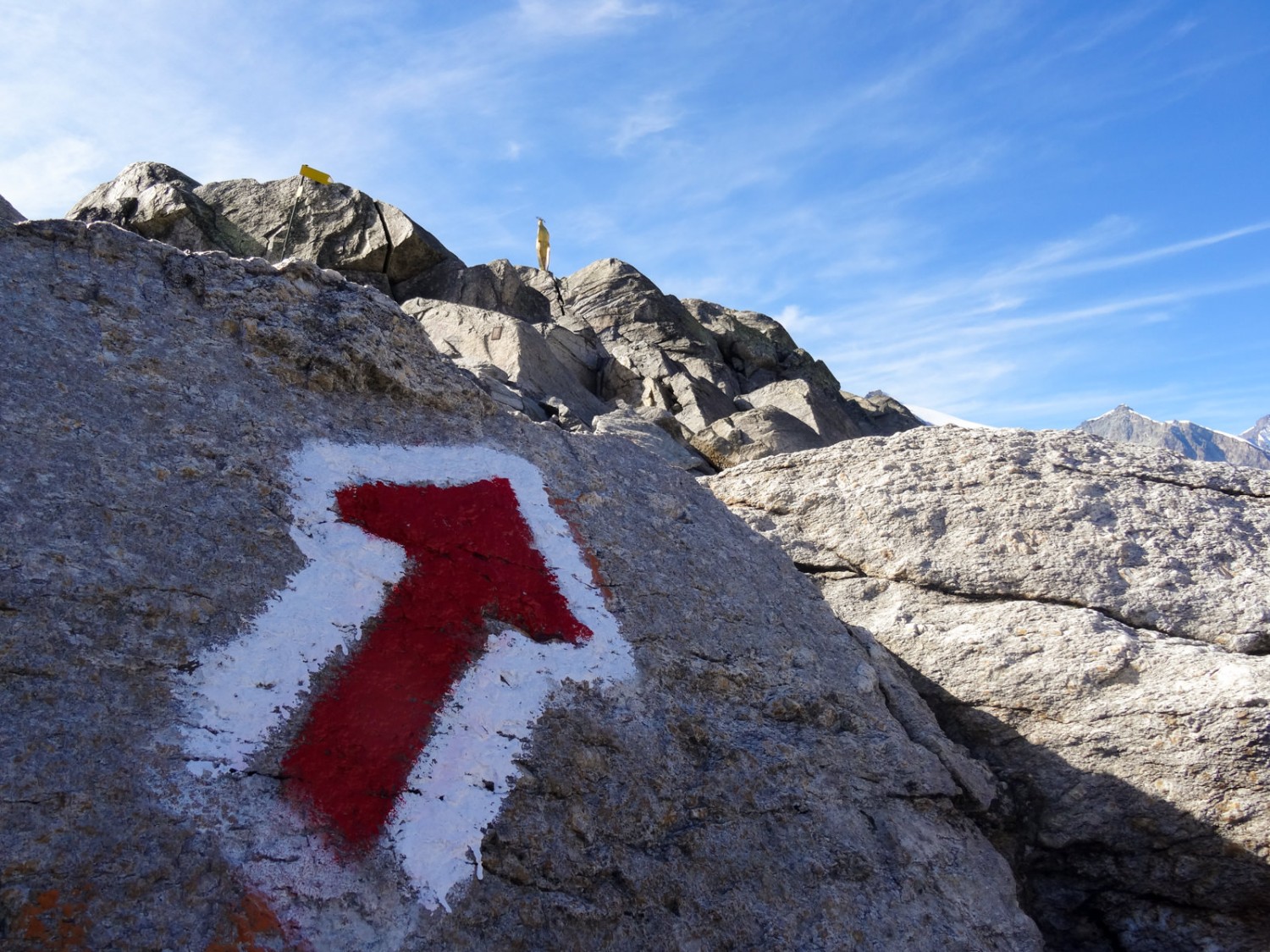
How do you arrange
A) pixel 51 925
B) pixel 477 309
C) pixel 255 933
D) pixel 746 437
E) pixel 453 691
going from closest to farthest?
1. pixel 51 925
2. pixel 255 933
3. pixel 453 691
4. pixel 746 437
5. pixel 477 309

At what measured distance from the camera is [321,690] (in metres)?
3.60

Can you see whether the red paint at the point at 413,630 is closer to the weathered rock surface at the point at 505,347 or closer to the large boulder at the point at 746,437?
the weathered rock surface at the point at 505,347

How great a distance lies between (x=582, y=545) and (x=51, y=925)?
286 cm

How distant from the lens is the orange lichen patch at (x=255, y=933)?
9.07 feet

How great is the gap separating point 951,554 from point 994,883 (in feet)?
7.09

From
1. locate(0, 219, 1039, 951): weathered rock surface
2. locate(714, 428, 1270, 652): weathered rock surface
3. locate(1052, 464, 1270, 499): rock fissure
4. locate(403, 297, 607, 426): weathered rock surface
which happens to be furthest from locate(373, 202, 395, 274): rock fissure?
locate(1052, 464, 1270, 499): rock fissure

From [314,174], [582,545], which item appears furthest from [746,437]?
[582,545]

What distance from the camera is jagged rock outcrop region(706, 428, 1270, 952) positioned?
4.74 metres

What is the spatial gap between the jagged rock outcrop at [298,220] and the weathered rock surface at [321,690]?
16.3 metres

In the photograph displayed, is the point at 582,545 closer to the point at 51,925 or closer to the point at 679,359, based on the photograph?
the point at 51,925

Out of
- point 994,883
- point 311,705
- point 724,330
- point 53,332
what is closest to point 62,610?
point 311,705

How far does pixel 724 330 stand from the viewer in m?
Answer: 31.0

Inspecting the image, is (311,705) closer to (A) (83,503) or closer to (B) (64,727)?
(B) (64,727)

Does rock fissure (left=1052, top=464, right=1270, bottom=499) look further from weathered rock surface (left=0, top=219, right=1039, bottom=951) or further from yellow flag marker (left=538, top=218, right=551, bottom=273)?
yellow flag marker (left=538, top=218, right=551, bottom=273)
